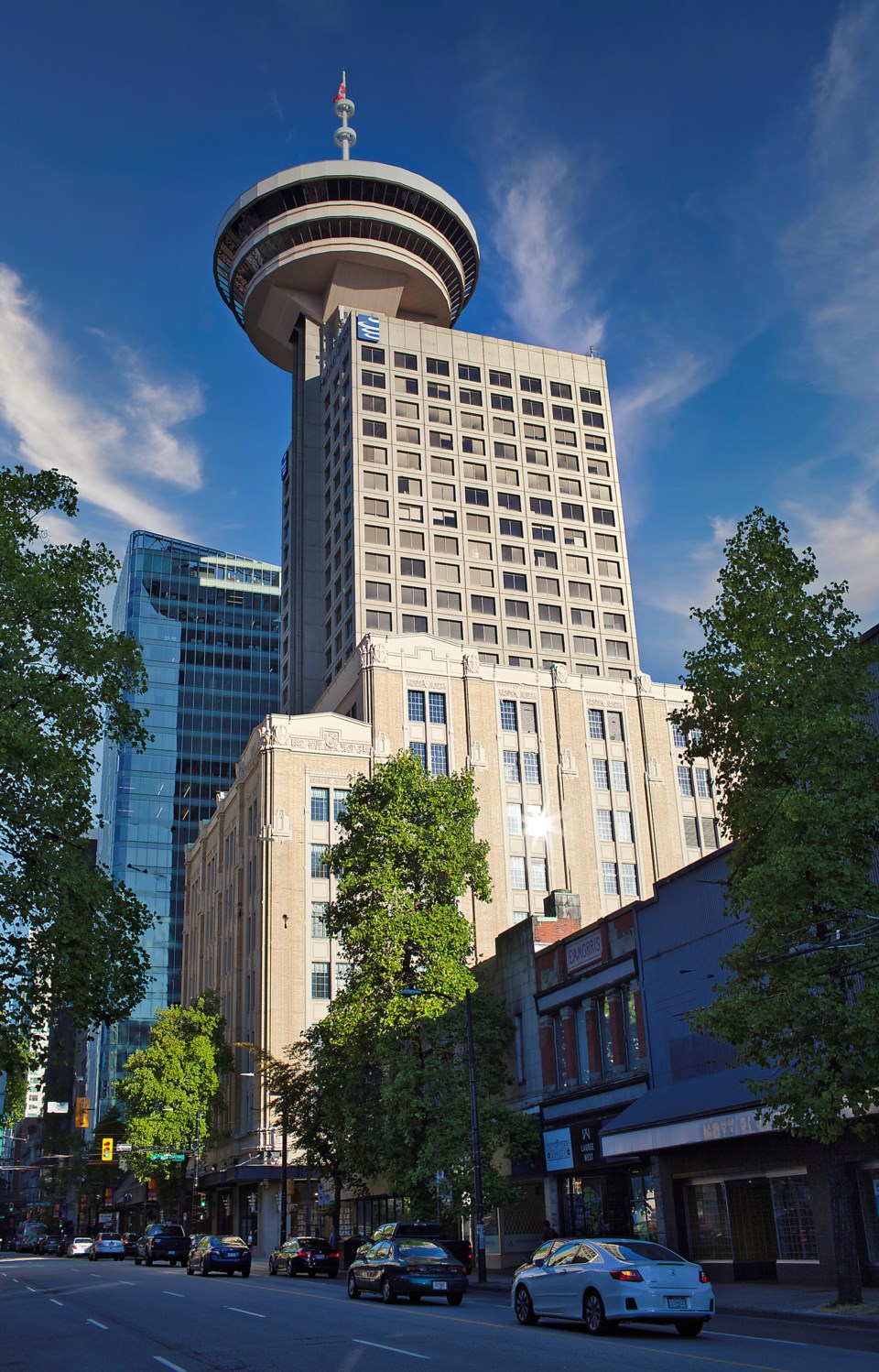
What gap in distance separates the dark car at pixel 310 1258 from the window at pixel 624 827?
137 feet

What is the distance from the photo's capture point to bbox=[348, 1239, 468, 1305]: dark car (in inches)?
977

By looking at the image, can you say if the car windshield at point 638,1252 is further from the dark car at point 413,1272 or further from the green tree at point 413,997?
the green tree at point 413,997

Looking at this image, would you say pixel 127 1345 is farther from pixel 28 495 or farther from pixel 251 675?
pixel 251 675

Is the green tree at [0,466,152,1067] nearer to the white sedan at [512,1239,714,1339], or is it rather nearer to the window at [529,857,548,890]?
the white sedan at [512,1239,714,1339]

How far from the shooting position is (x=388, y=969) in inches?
1430

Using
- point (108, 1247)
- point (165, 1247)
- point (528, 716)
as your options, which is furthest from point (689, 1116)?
point (108, 1247)

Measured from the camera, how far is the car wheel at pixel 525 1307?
19719 millimetres

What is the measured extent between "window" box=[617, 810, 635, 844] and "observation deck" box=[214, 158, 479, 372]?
6025 centimetres

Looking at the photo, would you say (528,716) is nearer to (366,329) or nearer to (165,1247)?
(165,1247)

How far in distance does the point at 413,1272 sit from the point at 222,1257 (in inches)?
694

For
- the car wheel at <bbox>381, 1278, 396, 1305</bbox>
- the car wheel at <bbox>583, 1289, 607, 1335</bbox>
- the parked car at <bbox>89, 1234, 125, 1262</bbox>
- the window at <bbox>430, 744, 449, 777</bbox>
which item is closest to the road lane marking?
the car wheel at <bbox>583, 1289, 607, 1335</bbox>

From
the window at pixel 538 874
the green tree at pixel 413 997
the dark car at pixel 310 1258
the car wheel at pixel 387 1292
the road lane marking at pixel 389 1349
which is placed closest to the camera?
the road lane marking at pixel 389 1349

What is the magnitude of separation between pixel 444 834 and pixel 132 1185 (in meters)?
79.1

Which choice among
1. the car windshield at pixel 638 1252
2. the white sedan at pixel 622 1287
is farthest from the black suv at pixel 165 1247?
the car windshield at pixel 638 1252
